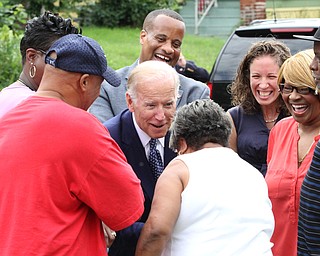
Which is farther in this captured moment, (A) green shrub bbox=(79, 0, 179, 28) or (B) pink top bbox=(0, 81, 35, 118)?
(A) green shrub bbox=(79, 0, 179, 28)

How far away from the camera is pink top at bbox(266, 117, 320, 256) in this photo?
408 cm

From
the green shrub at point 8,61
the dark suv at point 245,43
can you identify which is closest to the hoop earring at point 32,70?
the dark suv at point 245,43

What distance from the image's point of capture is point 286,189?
4125mm

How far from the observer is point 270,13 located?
702 inches

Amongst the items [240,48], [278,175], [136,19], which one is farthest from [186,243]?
[136,19]

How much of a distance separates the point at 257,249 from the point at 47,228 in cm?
97

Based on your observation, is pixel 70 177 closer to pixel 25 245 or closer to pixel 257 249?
pixel 25 245

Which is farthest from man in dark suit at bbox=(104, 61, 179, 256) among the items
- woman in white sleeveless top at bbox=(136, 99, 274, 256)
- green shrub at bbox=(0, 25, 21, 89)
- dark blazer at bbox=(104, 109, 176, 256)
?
green shrub at bbox=(0, 25, 21, 89)

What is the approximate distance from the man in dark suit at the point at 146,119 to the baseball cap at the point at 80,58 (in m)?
0.53

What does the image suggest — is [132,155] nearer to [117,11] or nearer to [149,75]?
[149,75]

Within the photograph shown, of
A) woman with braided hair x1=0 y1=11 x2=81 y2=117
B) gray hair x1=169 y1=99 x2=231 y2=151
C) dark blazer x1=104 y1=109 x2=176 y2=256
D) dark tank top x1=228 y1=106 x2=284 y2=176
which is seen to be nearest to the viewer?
gray hair x1=169 y1=99 x2=231 y2=151

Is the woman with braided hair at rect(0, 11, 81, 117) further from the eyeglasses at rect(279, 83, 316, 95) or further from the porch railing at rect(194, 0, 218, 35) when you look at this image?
the porch railing at rect(194, 0, 218, 35)

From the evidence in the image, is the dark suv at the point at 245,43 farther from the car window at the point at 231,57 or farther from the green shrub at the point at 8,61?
the green shrub at the point at 8,61

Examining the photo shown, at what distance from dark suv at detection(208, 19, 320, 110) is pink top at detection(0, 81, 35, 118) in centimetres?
336
